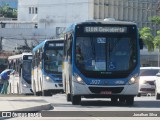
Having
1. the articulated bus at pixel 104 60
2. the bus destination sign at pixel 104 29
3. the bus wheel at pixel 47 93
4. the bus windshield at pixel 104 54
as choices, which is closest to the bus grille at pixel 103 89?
the articulated bus at pixel 104 60

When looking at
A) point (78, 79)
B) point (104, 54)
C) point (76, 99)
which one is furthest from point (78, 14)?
point (78, 79)

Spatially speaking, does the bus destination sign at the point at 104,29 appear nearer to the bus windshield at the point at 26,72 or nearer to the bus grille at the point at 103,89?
the bus grille at the point at 103,89

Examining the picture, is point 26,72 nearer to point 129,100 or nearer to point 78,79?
point 129,100

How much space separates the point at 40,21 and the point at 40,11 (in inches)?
71.5

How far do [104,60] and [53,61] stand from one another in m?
13.7

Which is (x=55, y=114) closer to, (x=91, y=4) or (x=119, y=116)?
(x=119, y=116)

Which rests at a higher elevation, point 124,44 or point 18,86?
point 124,44

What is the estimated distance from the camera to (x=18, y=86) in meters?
50.1

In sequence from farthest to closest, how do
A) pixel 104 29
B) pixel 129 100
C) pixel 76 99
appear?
pixel 129 100
pixel 76 99
pixel 104 29

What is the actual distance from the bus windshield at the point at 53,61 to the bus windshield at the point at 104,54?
13.0 metres

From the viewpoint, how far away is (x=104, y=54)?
2541 cm

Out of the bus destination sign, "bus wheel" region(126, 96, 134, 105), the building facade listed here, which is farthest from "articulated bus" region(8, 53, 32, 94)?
the building facade

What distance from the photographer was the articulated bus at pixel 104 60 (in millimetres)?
25250

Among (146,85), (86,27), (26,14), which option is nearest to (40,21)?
(26,14)
